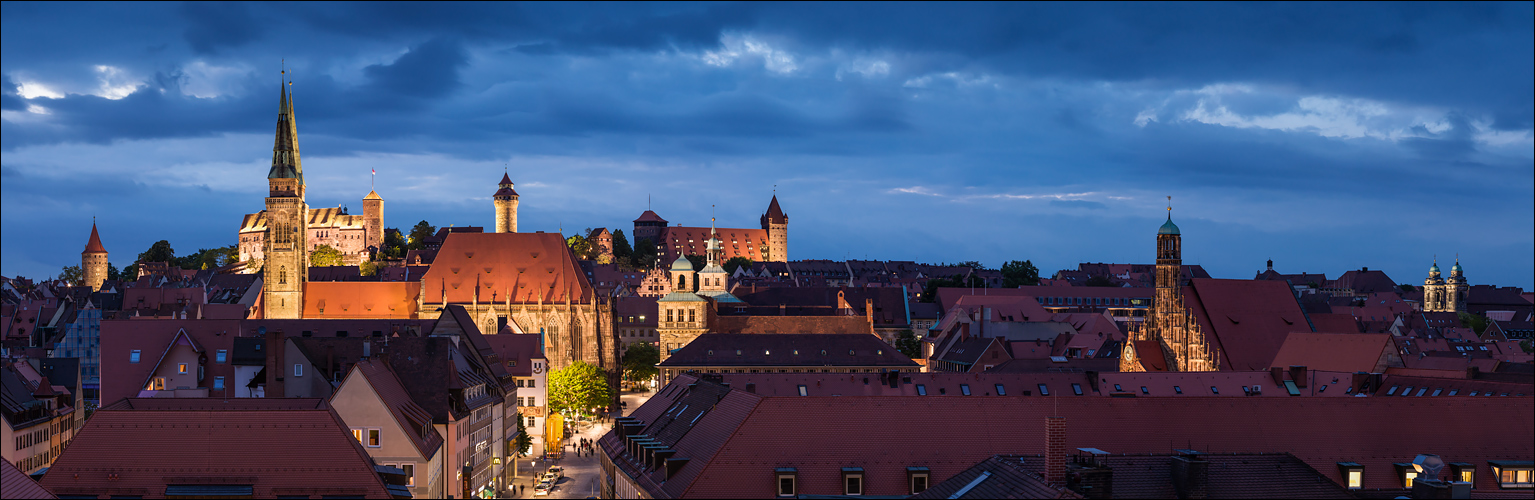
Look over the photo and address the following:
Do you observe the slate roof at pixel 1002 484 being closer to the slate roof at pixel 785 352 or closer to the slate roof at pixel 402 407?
the slate roof at pixel 402 407

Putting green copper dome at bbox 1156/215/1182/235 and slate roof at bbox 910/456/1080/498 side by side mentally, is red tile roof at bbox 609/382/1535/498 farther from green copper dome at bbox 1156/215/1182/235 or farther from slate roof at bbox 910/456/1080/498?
green copper dome at bbox 1156/215/1182/235

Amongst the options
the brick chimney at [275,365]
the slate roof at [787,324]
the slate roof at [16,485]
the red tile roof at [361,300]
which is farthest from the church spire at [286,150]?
the slate roof at [16,485]

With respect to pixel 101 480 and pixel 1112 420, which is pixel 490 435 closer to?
pixel 101 480

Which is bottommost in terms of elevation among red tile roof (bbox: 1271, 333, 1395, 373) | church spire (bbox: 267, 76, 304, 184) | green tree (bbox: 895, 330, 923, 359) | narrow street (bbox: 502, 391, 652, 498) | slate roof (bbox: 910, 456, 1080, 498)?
narrow street (bbox: 502, 391, 652, 498)

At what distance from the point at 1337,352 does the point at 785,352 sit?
52.2m

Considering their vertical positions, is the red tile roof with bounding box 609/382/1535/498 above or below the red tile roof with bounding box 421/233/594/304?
below

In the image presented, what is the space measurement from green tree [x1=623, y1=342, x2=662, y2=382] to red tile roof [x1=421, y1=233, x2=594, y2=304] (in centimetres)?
1010

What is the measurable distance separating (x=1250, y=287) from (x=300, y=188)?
330 feet

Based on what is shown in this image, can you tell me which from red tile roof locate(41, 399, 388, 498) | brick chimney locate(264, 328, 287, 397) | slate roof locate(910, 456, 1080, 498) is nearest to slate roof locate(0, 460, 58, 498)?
red tile roof locate(41, 399, 388, 498)

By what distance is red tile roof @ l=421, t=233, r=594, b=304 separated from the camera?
144 meters

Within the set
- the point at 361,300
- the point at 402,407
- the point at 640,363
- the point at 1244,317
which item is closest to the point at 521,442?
the point at 402,407

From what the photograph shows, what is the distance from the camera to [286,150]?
506 ft

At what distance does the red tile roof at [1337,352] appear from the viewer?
8938 centimetres

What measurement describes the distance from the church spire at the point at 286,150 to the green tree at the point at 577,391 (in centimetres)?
5572
